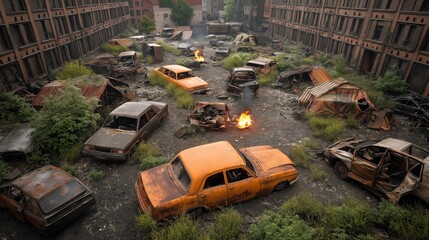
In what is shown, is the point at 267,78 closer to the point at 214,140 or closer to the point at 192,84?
the point at 192,84

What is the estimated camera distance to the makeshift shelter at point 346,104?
11758 millimetres

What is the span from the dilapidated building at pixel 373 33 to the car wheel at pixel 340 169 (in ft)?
36.3

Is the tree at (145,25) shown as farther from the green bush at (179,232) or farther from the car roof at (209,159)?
the green bush at (179,232)

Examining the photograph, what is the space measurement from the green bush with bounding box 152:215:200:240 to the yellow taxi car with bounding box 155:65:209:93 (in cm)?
1027

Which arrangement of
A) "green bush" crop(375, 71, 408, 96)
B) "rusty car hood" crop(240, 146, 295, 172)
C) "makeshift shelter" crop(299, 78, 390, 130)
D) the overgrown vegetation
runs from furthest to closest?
1. "green bush" crop(375, 71, 408, 96)
2. the overgrown vegetation
3. "makeshift shelter" crop(299, 78, 390, 130)
4. "rusty car hood" crop(240, 146, 295, 172)

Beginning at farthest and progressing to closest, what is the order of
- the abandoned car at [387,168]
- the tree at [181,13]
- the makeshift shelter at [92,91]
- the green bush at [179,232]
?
1. the tree at [181,13]
2. the makeshift shelter at [92,91]
3. the abandoned car at [387,168]
4. the green bush at [179,232]

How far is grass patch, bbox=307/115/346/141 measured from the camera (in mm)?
10633

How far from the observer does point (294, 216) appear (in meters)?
5.77

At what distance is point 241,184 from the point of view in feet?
20.6

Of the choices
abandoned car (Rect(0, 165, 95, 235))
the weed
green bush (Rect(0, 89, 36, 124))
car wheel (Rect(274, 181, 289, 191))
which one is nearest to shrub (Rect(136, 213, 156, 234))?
abandoned car (Rect(0, 165, 95, 235))

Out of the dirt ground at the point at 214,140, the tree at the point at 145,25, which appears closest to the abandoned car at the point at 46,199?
→ the dirt ground at the point at 214,140

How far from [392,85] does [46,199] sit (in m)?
18.8

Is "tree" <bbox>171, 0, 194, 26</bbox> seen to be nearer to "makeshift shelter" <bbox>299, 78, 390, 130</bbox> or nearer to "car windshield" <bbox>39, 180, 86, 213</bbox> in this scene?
"makeshift shelter" <bbox>299, 78, 390, 130</bbox>

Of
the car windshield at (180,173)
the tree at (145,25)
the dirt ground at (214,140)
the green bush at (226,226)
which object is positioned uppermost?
the tree at (145,25)
